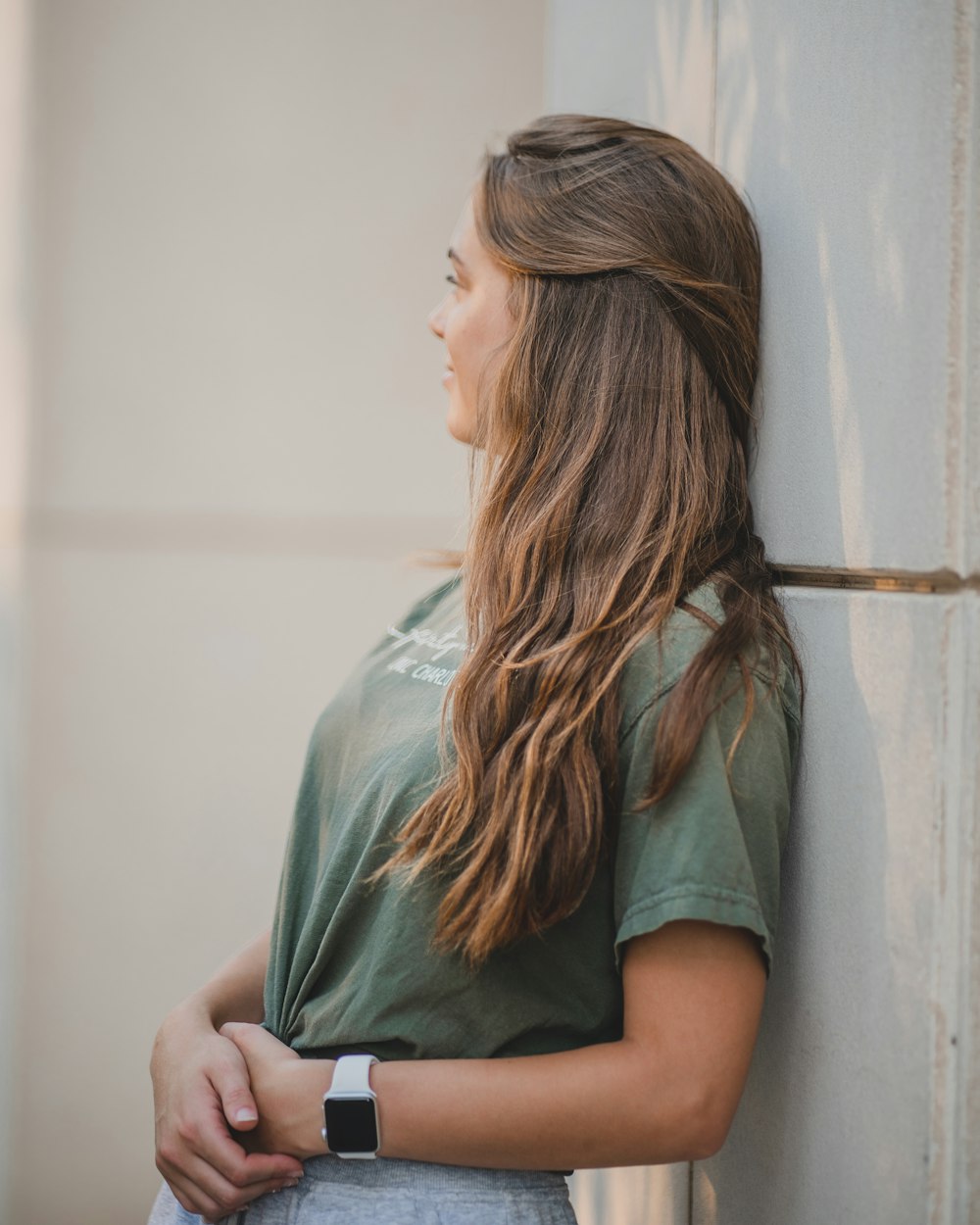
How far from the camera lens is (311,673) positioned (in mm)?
3449

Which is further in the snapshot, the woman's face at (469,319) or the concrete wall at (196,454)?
the concrete wall at (196,454)

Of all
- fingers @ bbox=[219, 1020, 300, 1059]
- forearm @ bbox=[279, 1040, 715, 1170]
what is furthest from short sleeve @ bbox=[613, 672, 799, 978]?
fingers @ bbox=[219, 1020, 300, 1059]

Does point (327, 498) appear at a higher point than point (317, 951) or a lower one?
higher

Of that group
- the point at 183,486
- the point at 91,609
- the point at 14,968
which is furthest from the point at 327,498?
the point at 14,968

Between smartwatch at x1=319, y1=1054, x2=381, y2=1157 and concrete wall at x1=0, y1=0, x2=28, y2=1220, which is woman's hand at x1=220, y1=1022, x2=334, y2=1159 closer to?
smartwatch at x1=319, y1=1054, x2=381, y2=1157

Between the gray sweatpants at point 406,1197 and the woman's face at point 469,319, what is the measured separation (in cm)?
96

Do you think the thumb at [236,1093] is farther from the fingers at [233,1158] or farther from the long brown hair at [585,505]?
the long brown hair at [585,505]

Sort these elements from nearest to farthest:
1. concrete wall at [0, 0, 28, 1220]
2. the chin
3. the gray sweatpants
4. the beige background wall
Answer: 1. the gray sweatpants
2. the chin
3. concrete wall at [0, 0, 28, 1220]
4. the beige background wall

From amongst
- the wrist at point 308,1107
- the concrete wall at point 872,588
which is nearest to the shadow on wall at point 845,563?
the concrete wall at point 872,588

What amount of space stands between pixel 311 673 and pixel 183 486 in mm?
733

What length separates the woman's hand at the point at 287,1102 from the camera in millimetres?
1195

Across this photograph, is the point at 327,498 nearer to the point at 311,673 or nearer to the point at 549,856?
the point at 311,673

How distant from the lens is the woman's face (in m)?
1.46

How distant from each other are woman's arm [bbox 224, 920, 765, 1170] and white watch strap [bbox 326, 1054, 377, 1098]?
0.04 ft
